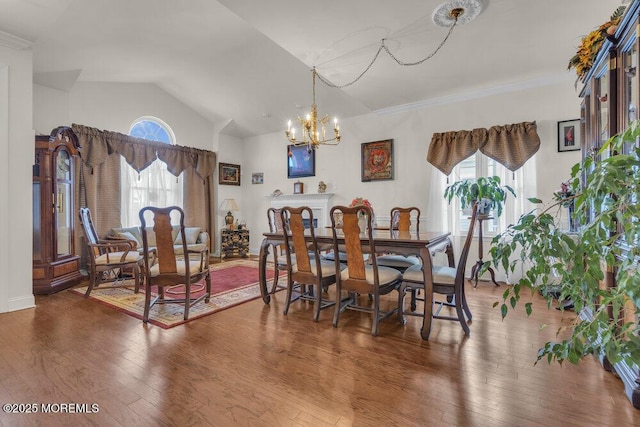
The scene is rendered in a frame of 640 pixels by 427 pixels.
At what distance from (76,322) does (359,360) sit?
8.48 feet

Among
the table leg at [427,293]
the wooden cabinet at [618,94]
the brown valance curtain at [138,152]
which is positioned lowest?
the table leg at [427,293]

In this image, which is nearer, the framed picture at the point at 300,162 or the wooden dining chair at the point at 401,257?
the wooden dining chair at the point at 401,257

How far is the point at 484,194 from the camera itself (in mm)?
4027

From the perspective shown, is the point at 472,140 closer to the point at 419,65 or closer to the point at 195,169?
the point at 419,65

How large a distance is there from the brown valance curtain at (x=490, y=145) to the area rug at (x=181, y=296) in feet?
9.77

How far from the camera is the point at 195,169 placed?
21.5ft

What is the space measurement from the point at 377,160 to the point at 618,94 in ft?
11.9

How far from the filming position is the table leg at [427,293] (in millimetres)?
2472

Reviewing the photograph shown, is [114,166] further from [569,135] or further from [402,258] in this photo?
[569,135]

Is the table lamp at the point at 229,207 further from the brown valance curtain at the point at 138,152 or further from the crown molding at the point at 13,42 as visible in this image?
the crown molding at the point at 13,42

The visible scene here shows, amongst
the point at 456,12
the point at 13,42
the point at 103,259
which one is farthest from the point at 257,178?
the point at 456,12

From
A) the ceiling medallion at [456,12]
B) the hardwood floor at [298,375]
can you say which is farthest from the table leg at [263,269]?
the ceiling medallion at [456,12]

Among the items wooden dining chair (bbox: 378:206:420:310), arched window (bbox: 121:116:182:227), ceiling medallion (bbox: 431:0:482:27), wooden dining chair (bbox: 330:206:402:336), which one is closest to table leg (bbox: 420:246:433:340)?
wooden dining chair (bbox: 330:206:402:336)

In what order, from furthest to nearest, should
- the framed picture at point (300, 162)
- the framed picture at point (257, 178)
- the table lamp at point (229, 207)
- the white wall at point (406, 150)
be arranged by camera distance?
1. the framed picture at point (257, 178)
2. the table lamp at point (229, 207)
3. the framed picture at point (300, 162)
4. the white wall at point (406, 150)
